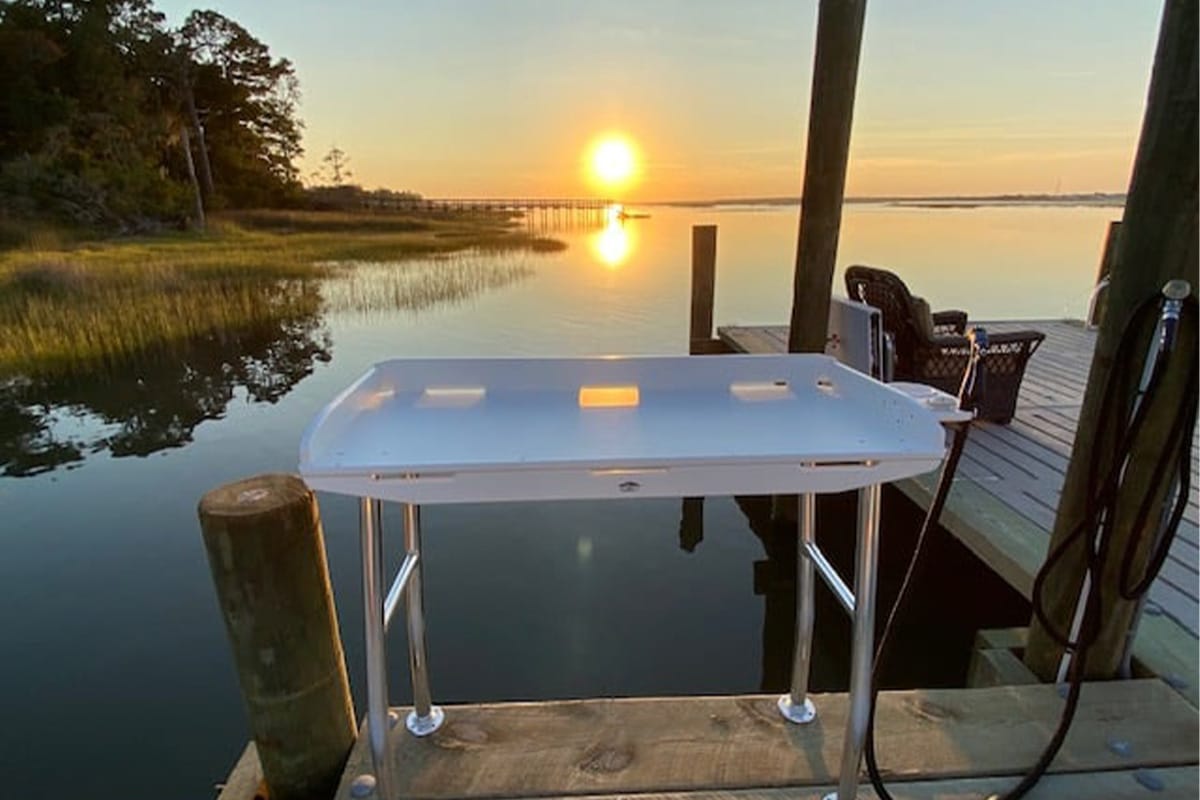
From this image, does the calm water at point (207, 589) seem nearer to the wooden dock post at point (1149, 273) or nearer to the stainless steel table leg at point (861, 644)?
the wooden dock post at point (1149, 273)

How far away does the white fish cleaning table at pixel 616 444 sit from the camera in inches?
35.0

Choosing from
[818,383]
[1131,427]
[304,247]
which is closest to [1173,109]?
[1131,427]

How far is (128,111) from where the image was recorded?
73.5 ft

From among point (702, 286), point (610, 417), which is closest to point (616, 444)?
point (610, 417)

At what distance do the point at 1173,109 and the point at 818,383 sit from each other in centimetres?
82

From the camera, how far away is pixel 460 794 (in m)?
1.28

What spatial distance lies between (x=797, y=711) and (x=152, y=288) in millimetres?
11271

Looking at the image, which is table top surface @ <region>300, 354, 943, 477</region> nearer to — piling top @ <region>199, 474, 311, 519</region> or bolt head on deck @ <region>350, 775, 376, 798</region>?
piling top @ <region>199, 474, 311, 519</region>

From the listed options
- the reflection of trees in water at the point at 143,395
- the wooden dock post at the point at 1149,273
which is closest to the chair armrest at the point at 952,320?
the wooden dock post at the point at 1149,273

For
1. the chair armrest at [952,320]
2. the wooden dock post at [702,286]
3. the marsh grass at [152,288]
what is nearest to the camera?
the chair armrest at [952,320]

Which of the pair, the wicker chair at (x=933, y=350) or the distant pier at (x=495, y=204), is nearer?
the wicker chair at (x=933, y=350)

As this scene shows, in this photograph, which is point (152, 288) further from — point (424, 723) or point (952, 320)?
point (424, 723)

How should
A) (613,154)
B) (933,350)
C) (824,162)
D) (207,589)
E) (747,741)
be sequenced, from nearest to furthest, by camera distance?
1. (747,741)
2. (824,162)
3. (207,589)
4. (933,350)
5. (613,154)

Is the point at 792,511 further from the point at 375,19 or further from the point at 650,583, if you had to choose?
the point at 375,19
